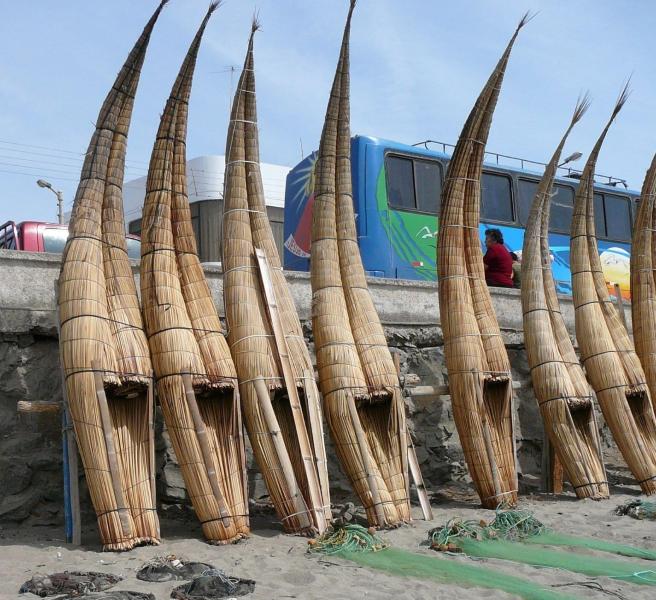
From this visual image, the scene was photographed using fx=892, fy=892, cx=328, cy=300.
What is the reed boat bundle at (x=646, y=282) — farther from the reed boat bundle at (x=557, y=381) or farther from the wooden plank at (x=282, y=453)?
the wooden plank at (x=282, y=453)

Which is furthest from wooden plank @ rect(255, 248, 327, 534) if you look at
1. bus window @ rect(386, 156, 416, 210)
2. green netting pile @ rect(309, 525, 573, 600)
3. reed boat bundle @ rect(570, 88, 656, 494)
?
bus window @ rect(386, 156, 416, 210)

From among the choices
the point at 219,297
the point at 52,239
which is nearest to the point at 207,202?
the point at 52,239

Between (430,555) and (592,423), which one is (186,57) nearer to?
(430,555)

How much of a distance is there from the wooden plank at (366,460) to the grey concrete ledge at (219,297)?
56.1 inches

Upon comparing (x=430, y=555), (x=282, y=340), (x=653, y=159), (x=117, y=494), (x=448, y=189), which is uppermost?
(x=653, y=159)

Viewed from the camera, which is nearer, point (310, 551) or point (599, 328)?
point (310, 551)

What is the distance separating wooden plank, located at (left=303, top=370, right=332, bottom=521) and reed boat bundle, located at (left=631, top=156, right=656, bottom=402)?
3.39 meters

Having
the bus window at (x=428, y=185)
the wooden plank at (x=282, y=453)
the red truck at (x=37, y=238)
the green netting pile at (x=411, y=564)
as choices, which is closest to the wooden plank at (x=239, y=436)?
the wooden plank at (x=282, y=453)

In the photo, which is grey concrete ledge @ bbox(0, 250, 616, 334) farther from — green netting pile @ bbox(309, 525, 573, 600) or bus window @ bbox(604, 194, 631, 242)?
bus window @ bbox(604, 194, 631, 242)

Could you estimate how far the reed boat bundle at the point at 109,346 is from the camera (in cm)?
493

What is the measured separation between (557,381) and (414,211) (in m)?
3.82

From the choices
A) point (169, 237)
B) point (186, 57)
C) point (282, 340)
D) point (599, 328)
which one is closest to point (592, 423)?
point (599, 328)

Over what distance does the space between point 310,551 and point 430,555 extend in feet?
2.19

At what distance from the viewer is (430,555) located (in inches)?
195
